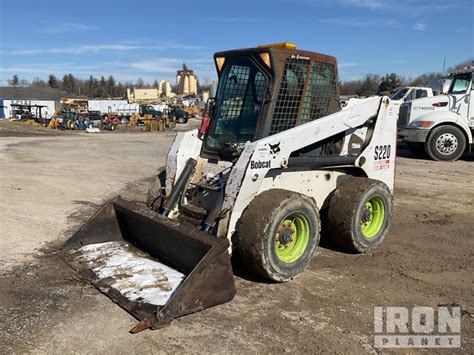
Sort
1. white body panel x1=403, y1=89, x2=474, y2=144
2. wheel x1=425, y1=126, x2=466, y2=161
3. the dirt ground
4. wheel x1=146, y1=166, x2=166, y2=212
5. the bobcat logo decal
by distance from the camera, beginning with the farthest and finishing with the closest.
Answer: wheel x1=425, y1=126, x2=466, y2=161 → white body panel x1=403, y1=89, x2=474, y2=144 → wheel x1=146, y1=166, x2=166, y2=212 → the bobcat logo decal → the dirt ground

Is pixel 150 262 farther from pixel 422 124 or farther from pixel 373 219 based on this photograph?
pixel 422 124

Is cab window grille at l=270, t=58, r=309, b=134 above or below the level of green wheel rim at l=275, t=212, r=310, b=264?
above

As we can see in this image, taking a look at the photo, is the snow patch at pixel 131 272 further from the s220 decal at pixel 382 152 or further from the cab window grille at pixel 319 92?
the s220 decal at pixel 382 152

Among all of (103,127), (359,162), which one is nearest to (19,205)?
(359,162)

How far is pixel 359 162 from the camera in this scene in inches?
225

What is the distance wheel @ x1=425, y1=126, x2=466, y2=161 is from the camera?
44.4ft

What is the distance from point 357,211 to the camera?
208 inches

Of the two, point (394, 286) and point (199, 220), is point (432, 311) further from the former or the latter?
point (199, 220)

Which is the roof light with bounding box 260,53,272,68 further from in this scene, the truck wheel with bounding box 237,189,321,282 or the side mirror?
the truck wheel with bounding box 237,189,321,282

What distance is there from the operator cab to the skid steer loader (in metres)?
0.01

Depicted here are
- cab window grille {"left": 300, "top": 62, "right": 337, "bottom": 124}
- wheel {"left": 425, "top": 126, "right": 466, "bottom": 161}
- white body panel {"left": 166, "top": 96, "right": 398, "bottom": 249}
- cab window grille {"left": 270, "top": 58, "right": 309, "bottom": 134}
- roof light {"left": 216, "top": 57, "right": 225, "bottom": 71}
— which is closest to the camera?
white body panel {"left": 166, "top": 96, "right": 398, "bottom": 249}

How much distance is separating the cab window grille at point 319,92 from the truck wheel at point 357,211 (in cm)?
92

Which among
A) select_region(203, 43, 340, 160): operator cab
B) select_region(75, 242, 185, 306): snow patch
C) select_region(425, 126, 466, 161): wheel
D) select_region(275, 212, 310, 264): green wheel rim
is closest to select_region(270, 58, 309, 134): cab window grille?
select_region(203, 43, 340, 160): operator cab

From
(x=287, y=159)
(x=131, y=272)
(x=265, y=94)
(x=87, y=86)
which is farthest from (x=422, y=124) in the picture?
(x=87, y=86)
